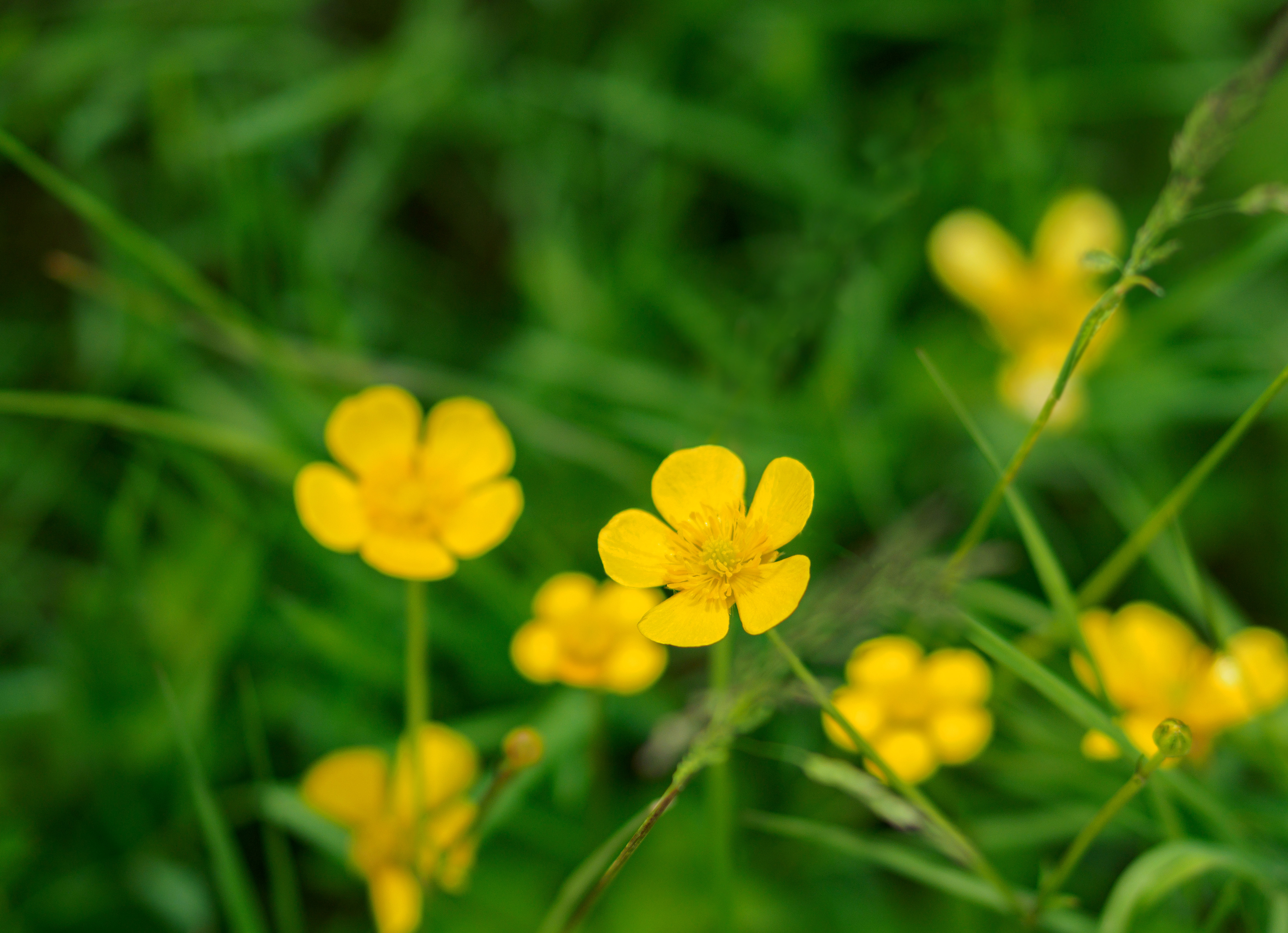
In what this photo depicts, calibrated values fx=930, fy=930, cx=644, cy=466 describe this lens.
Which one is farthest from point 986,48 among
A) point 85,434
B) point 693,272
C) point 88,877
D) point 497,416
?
point 88,877

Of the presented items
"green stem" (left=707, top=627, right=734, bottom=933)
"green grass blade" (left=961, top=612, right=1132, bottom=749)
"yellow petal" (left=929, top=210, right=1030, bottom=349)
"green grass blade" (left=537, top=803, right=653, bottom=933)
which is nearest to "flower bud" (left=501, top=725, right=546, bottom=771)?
"green grass blade" (left=537, top=803, right=653, bottom=933)

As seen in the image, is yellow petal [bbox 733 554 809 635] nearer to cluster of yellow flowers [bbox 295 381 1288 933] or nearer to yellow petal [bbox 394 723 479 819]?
cluster of yellow flowers [bbox 295 381 1288 933]

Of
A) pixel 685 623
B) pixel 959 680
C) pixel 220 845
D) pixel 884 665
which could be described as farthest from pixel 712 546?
pixel 220 845

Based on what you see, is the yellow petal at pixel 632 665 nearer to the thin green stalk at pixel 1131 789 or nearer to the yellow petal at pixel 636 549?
the yellow petal at pixel 636 549

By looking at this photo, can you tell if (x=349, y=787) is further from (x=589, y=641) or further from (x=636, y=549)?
(x=636, y=549)

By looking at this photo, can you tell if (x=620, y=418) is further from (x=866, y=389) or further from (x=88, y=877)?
(x=88, y=877)

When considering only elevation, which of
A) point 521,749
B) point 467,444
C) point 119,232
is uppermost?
point 119,232

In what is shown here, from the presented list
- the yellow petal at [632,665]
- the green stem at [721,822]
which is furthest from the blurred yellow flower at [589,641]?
the green stem at [721,822]
